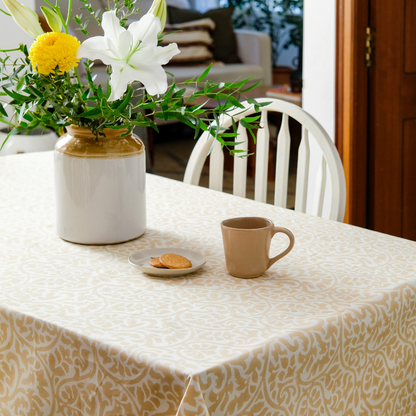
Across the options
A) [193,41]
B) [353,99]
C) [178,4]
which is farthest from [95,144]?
[178,4]

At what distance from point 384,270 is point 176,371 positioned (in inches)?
A: 15.9

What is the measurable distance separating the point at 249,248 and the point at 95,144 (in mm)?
296

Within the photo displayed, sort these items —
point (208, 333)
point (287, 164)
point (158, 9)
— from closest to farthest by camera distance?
point (208, 333), point (158, 9), point (287, 164)

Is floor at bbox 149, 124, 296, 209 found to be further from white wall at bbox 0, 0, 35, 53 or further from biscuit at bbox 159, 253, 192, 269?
biscuit at bbox 159, 253, 192, 269

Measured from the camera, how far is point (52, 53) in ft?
2.54

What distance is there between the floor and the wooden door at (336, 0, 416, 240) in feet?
3.23

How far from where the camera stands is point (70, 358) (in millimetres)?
647

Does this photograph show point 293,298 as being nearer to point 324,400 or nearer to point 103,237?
point 324,400

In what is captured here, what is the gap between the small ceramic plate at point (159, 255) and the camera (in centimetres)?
82

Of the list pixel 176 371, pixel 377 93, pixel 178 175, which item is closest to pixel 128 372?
pixel 176 371

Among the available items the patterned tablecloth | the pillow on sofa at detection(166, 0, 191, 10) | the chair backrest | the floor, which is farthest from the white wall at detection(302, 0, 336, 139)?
the pillow on sofa at detection(166, 0, 191, 10)

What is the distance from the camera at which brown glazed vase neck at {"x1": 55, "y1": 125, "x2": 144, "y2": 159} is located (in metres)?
0.91

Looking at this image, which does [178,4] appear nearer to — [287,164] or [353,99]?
[353,99]

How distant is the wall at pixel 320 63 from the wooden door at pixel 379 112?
31 millimetres
